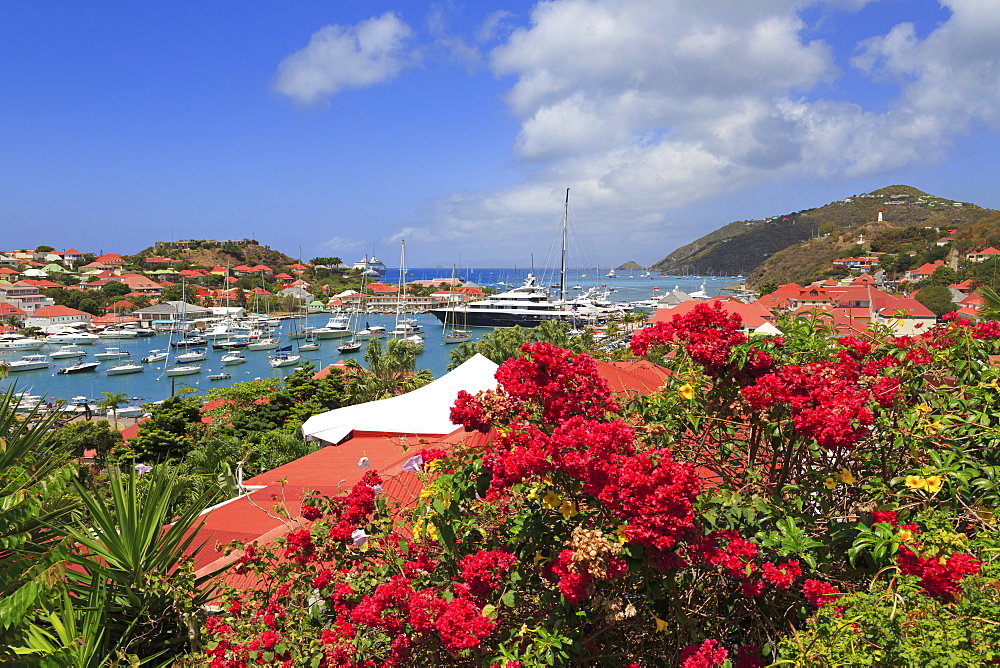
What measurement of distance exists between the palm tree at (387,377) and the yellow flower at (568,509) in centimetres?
1666

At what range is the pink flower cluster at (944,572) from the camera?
1779mm

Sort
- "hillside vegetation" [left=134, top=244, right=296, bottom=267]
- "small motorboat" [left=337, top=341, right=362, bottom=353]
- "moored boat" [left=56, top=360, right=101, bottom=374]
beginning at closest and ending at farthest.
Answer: "moored boat" [left=56, top=360, right=101, bottom=374] < "small motorboat" [left=337, top=341, right=362, bottom=353] < "hillside vegetation" [left=134, top=244, right=296, bottom=267]

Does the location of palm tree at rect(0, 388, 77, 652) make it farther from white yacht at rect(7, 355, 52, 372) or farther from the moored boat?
white yacht at rect(7, 355, 52, 372)

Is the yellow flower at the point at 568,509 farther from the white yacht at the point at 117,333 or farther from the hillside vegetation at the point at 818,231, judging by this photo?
the hillside vegetation at the point at 818,231

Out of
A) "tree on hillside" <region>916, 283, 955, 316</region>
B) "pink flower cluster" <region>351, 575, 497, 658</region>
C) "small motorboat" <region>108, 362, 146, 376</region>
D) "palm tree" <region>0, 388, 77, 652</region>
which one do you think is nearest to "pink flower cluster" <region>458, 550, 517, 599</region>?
"pink flower cluster" <region>351, 575, 497, 658</region>

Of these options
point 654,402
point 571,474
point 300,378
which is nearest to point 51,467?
point 571,474

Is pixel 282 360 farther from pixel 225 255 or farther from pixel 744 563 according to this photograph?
pixel 225 255

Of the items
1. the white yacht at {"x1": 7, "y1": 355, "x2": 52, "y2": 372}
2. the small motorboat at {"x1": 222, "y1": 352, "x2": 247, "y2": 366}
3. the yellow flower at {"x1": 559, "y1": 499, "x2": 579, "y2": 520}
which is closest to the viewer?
the yellow flower at {"x1": 559, "y1": 499, "x2": 579, "y2": 520}

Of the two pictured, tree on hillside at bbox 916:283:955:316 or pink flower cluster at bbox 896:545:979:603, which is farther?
tree on hillside at bbox 916:283:955:316

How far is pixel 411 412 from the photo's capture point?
323 inches

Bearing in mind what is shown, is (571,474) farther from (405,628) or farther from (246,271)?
(246,271)

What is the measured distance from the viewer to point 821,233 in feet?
356

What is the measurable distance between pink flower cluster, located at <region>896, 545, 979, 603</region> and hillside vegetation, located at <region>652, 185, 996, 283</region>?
7574cm

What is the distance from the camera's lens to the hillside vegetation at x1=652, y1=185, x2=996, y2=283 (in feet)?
279
